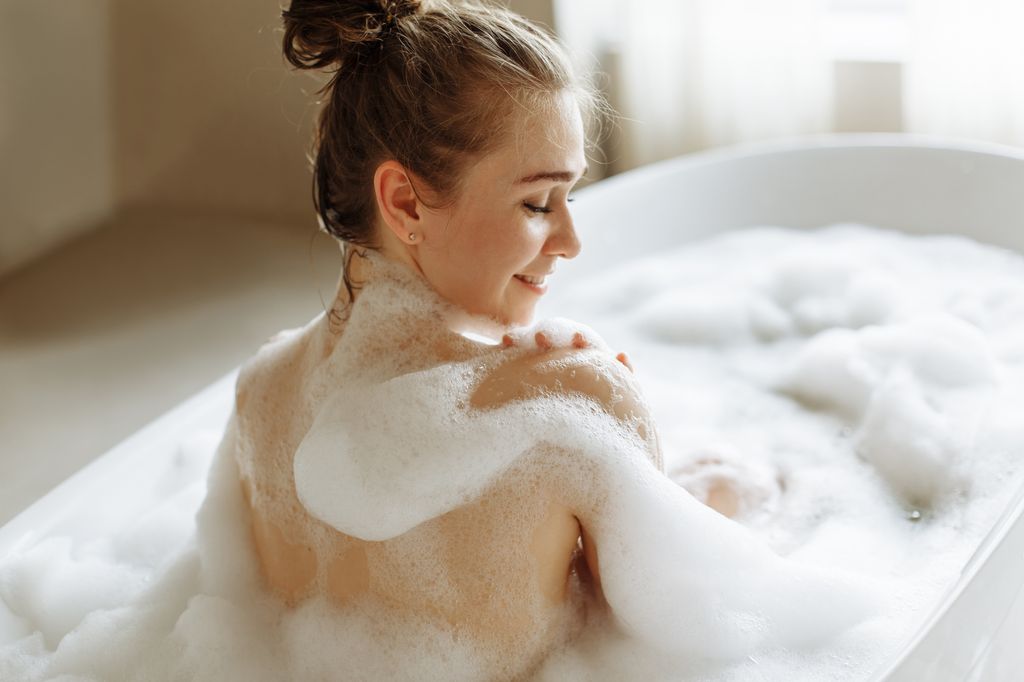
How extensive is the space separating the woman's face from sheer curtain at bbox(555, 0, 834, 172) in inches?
67.3

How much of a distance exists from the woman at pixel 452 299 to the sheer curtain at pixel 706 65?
1.72 meters

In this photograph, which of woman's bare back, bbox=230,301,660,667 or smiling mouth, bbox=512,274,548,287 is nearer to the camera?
woman's bare back, bbox=230,301,660,667

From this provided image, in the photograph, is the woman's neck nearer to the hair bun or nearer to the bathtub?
the hair bun

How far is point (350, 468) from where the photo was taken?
1.21 meters

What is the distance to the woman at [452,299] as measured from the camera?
3.89ft

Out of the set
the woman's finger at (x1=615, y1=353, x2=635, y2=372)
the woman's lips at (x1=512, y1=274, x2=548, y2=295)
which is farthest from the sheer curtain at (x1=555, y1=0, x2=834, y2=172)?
the woman's finger at (x1=615, y1=353, x2=635, y2=372)

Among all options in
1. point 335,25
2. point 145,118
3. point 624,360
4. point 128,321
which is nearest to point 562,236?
point 624,360

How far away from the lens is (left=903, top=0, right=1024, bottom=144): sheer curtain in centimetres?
262

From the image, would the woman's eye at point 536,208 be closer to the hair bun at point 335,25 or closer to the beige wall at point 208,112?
the hair bun at point 335,25

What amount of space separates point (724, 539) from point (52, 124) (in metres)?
2.77

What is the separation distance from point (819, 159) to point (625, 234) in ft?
1.56

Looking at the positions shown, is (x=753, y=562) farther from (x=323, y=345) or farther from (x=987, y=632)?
(x=323, y=345)

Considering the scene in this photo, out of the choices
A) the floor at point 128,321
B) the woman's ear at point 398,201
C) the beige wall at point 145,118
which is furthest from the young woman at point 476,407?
the beige wall at point 145,118

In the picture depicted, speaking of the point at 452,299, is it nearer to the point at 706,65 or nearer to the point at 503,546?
the point at 503,546
